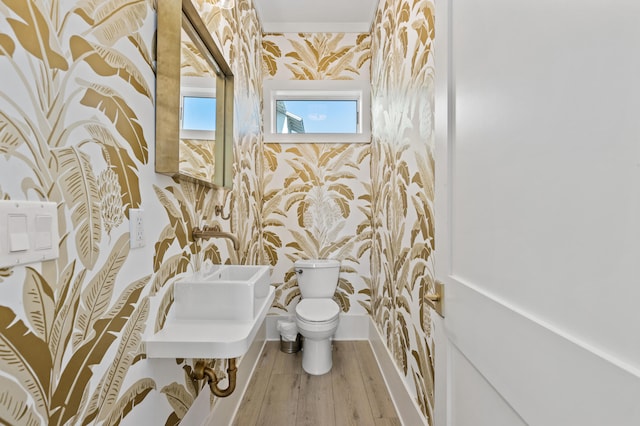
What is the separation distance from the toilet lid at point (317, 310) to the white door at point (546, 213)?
1445 mm

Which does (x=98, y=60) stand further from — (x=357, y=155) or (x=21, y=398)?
(x=357, y=155)

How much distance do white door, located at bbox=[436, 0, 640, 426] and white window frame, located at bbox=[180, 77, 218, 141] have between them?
98 centimetres

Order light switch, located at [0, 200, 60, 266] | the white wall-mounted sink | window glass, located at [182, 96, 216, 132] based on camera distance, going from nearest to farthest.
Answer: light switch, located at [0, 200, 60, 266] < the white wall-mounted sink < window glass, located at [182, 96, 216, 132]

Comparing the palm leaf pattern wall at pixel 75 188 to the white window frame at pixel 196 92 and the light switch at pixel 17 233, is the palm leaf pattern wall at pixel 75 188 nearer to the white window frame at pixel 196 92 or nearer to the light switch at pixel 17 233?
the light switch at pixel 17 233

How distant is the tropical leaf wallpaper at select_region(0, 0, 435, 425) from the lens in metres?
0.58

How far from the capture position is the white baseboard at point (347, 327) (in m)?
2.86

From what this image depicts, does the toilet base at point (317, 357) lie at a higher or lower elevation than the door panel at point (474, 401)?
lower

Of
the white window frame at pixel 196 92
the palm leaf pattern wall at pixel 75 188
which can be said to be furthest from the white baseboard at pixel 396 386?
the white window frame at pixel 196 92

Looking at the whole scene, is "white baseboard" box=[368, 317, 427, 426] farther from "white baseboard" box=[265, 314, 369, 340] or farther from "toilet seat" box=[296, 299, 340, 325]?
"toilet seat" box=[296, 299, 340, 325]

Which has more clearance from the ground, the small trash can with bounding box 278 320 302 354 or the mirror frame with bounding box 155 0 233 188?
the mirror frame with bounding box 155 0 233 188

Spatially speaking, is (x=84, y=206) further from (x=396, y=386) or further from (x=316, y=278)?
(x=316, y=278)

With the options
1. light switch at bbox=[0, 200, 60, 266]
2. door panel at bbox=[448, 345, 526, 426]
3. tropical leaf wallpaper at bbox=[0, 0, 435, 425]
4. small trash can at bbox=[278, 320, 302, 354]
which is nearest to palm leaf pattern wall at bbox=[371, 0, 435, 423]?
tropical leaf wallpaper at bbox=[0, 0, 435, 425]

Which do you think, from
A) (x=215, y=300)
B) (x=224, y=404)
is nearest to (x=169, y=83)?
(x=215, y=300)

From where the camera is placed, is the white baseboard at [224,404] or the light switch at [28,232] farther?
the white baseboard at [224,404]
